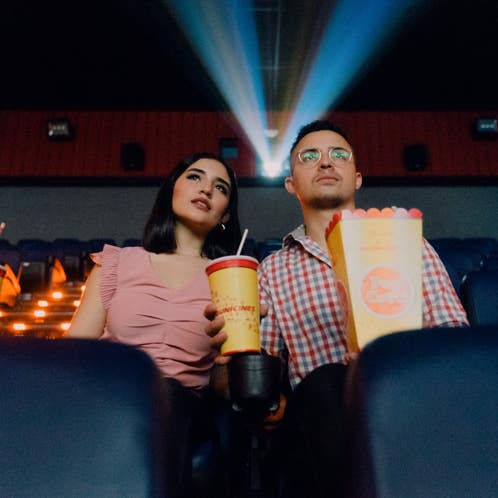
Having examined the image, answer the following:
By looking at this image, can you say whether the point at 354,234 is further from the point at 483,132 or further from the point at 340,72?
the point at 483,132

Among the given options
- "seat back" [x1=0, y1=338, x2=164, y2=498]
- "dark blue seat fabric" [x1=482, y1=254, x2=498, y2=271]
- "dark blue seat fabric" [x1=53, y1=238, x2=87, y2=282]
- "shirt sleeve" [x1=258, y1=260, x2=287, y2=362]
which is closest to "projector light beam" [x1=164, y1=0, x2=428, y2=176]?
"dark blue seat fabric" [x1=53, y1=238, x2=87, y2=282]

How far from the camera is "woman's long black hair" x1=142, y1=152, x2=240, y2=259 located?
2.10 ft

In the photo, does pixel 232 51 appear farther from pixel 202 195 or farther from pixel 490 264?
pixel 202 195

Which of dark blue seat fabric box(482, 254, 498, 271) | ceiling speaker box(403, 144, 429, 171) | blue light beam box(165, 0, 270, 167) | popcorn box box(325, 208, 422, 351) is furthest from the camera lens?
ceiling speaker box(403, 144, 429, 171)

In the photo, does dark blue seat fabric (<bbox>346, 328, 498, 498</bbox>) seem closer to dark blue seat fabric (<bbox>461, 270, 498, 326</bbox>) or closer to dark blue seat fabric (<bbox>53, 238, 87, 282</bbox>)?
dark blue seat fabric (<bbox>461, 270, 498, 326</bbox>)

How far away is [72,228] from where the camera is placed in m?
2.87

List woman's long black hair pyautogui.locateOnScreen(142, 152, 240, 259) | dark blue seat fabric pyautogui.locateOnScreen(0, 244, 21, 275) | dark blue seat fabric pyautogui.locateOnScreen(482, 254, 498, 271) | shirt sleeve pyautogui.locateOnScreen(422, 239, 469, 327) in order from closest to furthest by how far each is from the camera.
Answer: shirt sleeve pyautogui.locateOnScreen(422, 239, 469, 327) < woman's long black hair pyautogui.locateOnScreen(142, 152, 240, 259) < dark blue seat fabric pyautogui.locateOnScreen(482, 254, 498, 271) < dark blue seat fabric pyautogui.locateOnScreen(0, 244, 21, 275)

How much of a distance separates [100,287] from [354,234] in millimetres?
363

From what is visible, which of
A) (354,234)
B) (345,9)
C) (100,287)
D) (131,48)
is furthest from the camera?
(131,48)

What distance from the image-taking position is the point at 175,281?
56 cm

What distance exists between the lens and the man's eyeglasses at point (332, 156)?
57cm

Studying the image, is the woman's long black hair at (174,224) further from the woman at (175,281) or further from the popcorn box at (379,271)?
the popcorn box at (379,271)

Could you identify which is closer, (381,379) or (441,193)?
(381,379)

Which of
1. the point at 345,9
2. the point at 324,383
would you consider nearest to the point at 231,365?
the point at 324,383
